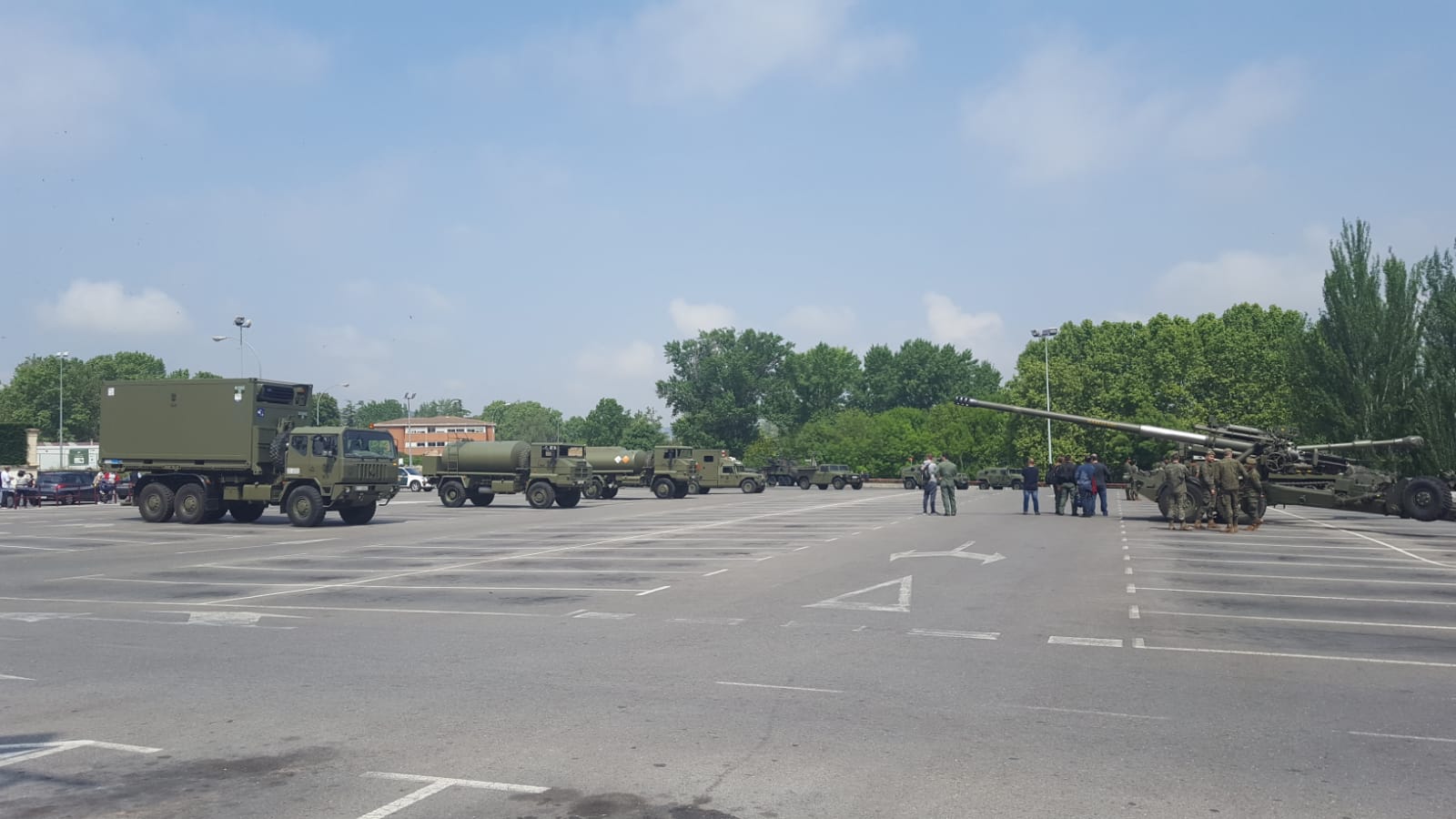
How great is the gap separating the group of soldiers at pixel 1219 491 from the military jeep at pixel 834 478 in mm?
41621

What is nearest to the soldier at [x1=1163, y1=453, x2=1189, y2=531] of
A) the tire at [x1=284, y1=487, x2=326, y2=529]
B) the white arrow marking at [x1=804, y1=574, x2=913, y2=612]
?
the white arrow marking at [x1=804, y1=574, x2=913, y2=612]

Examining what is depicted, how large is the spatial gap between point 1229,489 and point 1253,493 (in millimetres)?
1602

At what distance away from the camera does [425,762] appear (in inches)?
230

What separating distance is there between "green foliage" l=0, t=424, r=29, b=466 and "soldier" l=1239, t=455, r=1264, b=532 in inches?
3210

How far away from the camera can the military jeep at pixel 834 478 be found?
225 ft

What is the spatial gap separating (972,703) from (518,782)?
318 centimetres

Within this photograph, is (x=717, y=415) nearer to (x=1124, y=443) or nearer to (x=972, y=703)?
(x=1124, y=443)

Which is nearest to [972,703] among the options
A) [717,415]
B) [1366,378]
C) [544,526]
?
[544,526]

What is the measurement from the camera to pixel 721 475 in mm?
55219

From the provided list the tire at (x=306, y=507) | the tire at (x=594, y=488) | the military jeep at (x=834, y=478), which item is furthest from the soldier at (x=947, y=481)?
the military jeep at (x=834, y=478)

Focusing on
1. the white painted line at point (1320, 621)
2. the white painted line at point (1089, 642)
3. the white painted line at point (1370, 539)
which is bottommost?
the white painted line at point (1370, 539)

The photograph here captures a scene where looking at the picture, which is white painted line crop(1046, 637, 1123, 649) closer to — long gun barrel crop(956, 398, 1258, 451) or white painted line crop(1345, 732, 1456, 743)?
white painted line crop(1345, 732, 1456, 743)

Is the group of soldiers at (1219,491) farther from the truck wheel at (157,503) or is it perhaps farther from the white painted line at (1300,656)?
the truck wheel at (157,503)

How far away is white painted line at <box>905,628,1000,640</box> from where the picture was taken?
9.97 m
